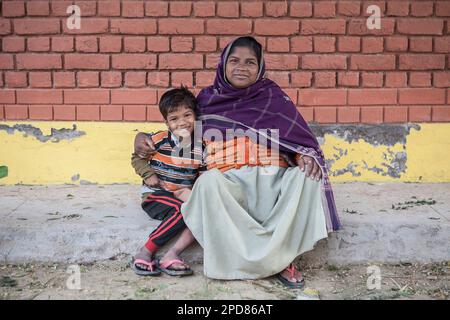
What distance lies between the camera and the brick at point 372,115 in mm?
4066

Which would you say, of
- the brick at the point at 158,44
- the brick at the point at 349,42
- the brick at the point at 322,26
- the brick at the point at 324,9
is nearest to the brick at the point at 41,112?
the brick at the point at 158,44

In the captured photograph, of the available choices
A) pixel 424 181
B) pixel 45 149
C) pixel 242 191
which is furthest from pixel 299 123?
pixel 45 149

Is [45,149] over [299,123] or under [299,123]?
under

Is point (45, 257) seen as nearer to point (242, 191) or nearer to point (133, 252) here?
point (133, 252)

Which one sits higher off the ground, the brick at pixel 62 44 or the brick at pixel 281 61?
the brick at pixel 62 44

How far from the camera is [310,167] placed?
9.64 ft

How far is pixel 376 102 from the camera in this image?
4062 millimetres

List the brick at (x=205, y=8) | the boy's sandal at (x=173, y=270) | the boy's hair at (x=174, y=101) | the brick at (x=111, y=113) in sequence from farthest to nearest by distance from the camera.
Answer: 1. the brick at (x=111, y=113)
2. the brick at (x=205, y=8)
3. the boy's hair at (x=174, y=101)
4. the boy's sandal at (x=173, y=270)

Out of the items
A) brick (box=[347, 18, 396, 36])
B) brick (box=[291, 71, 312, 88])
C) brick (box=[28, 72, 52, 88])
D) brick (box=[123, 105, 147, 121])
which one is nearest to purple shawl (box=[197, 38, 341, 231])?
brick (box=[291, 71, 312, 88])

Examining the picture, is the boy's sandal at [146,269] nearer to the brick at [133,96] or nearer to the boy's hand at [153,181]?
the boy's hand at [153,181]

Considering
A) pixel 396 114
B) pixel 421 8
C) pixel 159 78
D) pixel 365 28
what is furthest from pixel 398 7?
pixel 159 78

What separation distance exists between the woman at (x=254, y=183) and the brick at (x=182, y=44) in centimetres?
78

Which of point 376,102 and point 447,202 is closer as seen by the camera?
point 447,202
